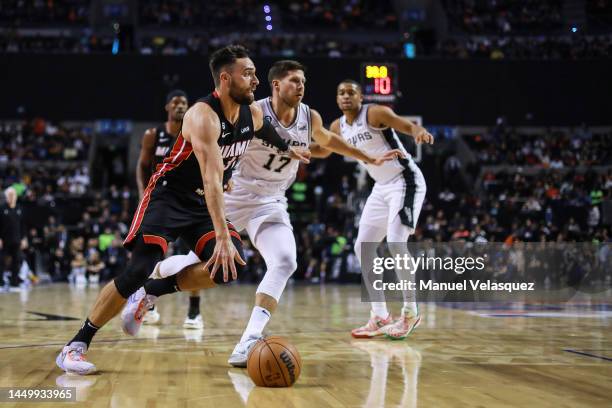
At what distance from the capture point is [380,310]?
23.5 ft

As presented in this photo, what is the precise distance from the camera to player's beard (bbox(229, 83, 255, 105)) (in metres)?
4.85

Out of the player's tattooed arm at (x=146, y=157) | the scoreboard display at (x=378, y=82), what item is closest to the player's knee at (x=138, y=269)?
the player's tattooed arm at (x=146, y=157)

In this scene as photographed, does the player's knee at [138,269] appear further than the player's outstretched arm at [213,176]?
Yes

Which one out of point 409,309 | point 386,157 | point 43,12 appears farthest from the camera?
point 43,12

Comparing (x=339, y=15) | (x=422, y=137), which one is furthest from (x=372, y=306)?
(x=339, y=15)

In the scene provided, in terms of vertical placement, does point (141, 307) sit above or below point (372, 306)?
above

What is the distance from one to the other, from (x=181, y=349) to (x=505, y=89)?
26.5 m

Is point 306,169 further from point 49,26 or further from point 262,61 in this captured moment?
point 49,26

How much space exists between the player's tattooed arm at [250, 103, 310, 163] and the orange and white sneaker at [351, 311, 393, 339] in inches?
77.3

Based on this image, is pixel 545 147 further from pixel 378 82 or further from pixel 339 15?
pixel 378 82

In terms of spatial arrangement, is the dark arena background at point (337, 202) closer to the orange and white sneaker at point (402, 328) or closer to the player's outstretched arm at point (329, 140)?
the orange and white sneaker at point (402, 328)

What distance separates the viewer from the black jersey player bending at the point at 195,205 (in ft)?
14.8

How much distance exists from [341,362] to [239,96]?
1904 mm

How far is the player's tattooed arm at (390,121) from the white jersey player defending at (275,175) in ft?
3.37
